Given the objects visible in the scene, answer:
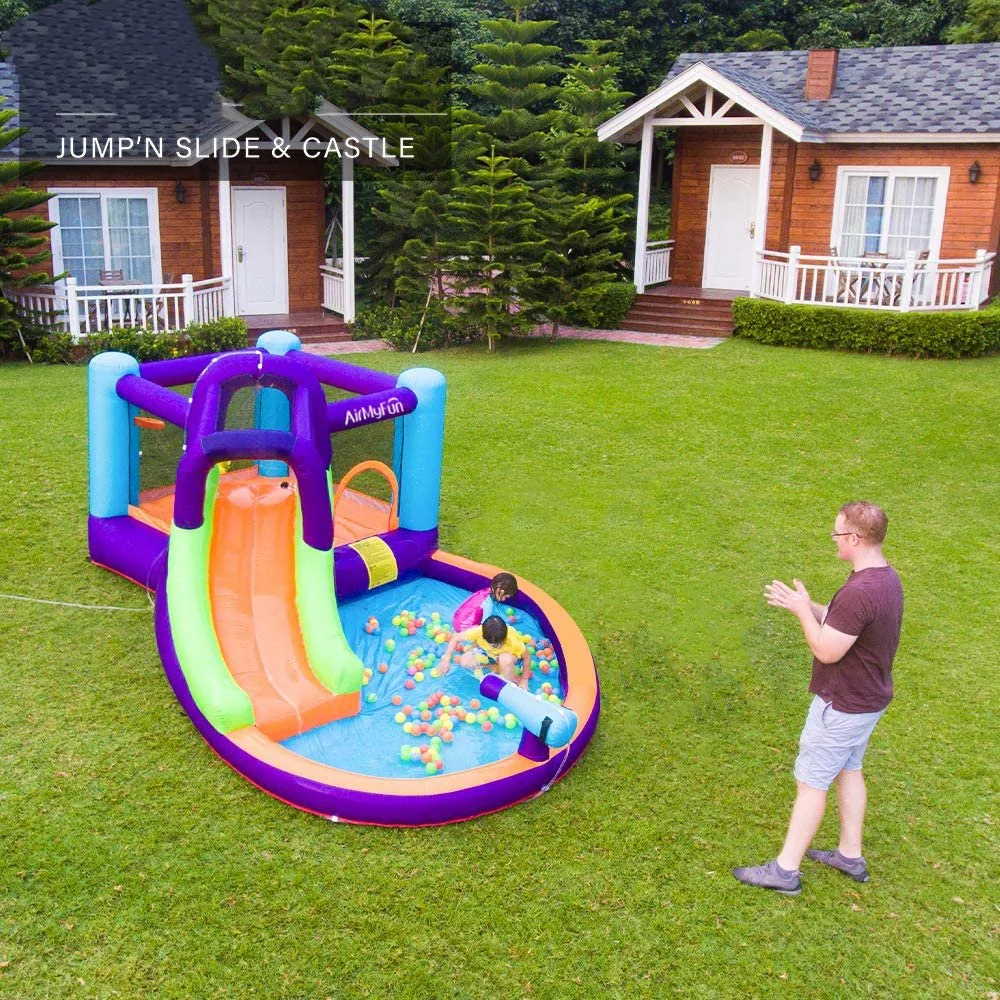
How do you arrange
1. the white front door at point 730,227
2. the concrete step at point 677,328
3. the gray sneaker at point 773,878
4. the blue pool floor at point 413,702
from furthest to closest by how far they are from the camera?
the white front door at point 730,227
the concrete step at point 677,328
the blue pool floor at point 413,702
the gray sneaker at point 773,878

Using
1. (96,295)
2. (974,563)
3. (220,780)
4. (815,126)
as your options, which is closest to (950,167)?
(815,126)

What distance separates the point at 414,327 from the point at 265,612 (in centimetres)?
1186

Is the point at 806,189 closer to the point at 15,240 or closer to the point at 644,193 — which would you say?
the point at 644,193

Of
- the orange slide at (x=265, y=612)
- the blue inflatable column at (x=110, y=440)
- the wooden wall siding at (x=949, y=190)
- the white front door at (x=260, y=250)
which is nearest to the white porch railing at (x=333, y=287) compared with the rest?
the white front door at (x=260, y=250)

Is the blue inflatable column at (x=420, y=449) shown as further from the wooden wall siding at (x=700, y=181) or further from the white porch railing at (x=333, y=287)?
the wooden wall siding at (x=700, y=181)

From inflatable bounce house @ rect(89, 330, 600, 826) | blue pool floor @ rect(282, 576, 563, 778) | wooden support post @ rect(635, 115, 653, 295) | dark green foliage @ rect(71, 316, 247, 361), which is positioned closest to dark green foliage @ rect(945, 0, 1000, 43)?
wooden support post @ rect(635, 115, 653, 295)

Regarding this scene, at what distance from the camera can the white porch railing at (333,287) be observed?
19578 mm

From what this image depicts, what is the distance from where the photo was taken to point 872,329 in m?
17.4

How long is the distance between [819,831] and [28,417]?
1034cm

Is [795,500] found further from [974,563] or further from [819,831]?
[819,831]

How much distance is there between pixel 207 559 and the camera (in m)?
7.04

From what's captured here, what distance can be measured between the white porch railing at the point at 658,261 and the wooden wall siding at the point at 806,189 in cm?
23

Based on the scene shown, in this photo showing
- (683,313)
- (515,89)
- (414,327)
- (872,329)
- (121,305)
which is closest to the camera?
(121,305)

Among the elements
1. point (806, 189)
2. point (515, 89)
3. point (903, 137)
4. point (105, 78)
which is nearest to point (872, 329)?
point (903, 137)
